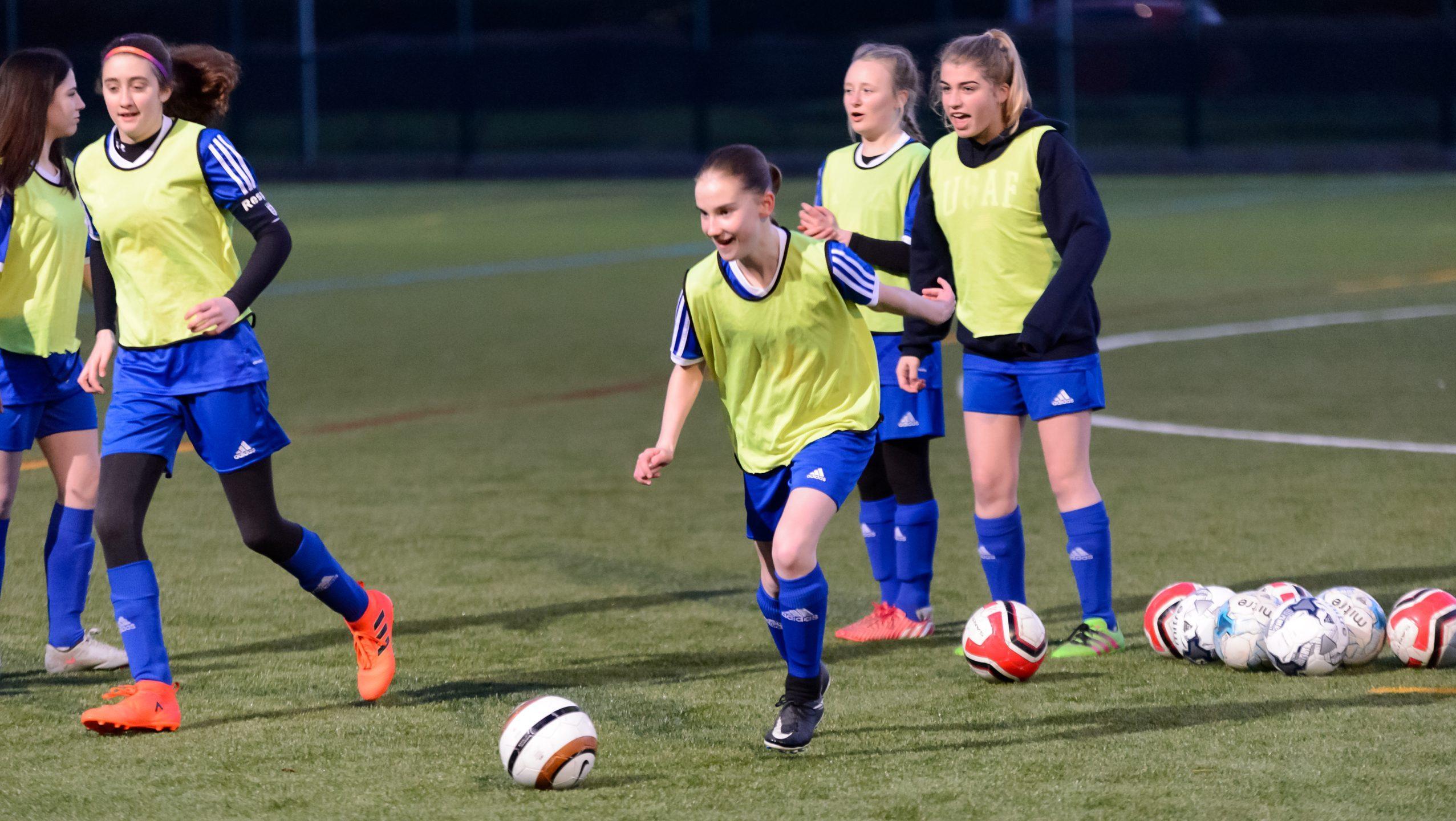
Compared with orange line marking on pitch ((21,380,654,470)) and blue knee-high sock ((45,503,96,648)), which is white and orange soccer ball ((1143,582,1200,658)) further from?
orange line marking on pitch ((21,380,654,470))

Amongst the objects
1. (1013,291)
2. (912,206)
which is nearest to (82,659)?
(912,206)

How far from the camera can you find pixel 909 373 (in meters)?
5.96

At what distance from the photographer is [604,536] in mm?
8258

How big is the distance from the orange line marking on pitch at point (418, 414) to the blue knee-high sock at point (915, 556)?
5.05 m

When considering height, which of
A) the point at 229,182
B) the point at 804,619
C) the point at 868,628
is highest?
the point at 229,182

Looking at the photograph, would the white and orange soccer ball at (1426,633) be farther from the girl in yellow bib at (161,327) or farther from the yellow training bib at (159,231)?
the yellow training bib at (159,231)

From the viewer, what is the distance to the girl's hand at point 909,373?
234 inches

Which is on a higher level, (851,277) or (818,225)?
(818,225)

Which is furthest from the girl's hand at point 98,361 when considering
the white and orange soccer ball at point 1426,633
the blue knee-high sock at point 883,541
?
the white and orange soccer ball at point 1426,633

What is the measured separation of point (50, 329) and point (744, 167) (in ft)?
7.88

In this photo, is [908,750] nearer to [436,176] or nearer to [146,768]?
[146,768]

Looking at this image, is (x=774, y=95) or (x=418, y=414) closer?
(x=418, y=414)

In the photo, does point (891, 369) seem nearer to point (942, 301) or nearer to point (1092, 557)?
point (1092, 557)

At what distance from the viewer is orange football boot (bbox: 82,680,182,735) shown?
5.14m
